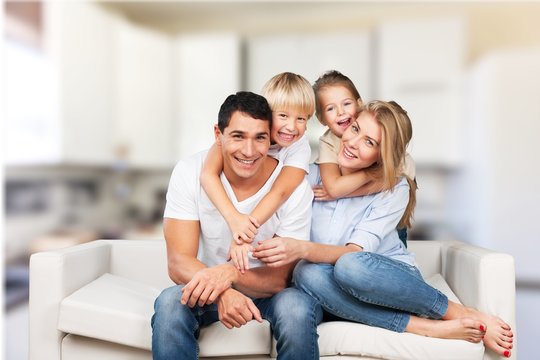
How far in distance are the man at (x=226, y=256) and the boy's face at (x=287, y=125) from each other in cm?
4

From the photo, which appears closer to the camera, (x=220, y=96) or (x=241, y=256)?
(x=241, y=256)

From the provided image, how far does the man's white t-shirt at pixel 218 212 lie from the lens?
151 cm

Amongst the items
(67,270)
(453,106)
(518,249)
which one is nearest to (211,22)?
Result: (453,106)

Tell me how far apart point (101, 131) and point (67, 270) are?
2181 mm

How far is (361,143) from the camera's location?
5.01 ft

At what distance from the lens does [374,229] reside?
1560 mm

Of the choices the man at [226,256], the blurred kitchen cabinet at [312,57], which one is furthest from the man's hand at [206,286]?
the blurred kitchen cabinet at [312,57]

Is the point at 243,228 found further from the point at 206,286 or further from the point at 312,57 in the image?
the point at 312,57

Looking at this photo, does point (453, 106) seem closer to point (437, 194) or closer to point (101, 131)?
point (437, 194)

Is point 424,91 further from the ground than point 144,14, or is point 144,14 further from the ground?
point 144,14

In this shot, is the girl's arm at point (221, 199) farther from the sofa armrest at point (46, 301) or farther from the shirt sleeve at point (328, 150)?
the sofa armrest at point (46, 301)

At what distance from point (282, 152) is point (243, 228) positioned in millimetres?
301

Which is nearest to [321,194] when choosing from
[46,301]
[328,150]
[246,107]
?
[328,150]

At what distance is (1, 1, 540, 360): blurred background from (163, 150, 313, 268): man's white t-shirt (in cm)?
185
